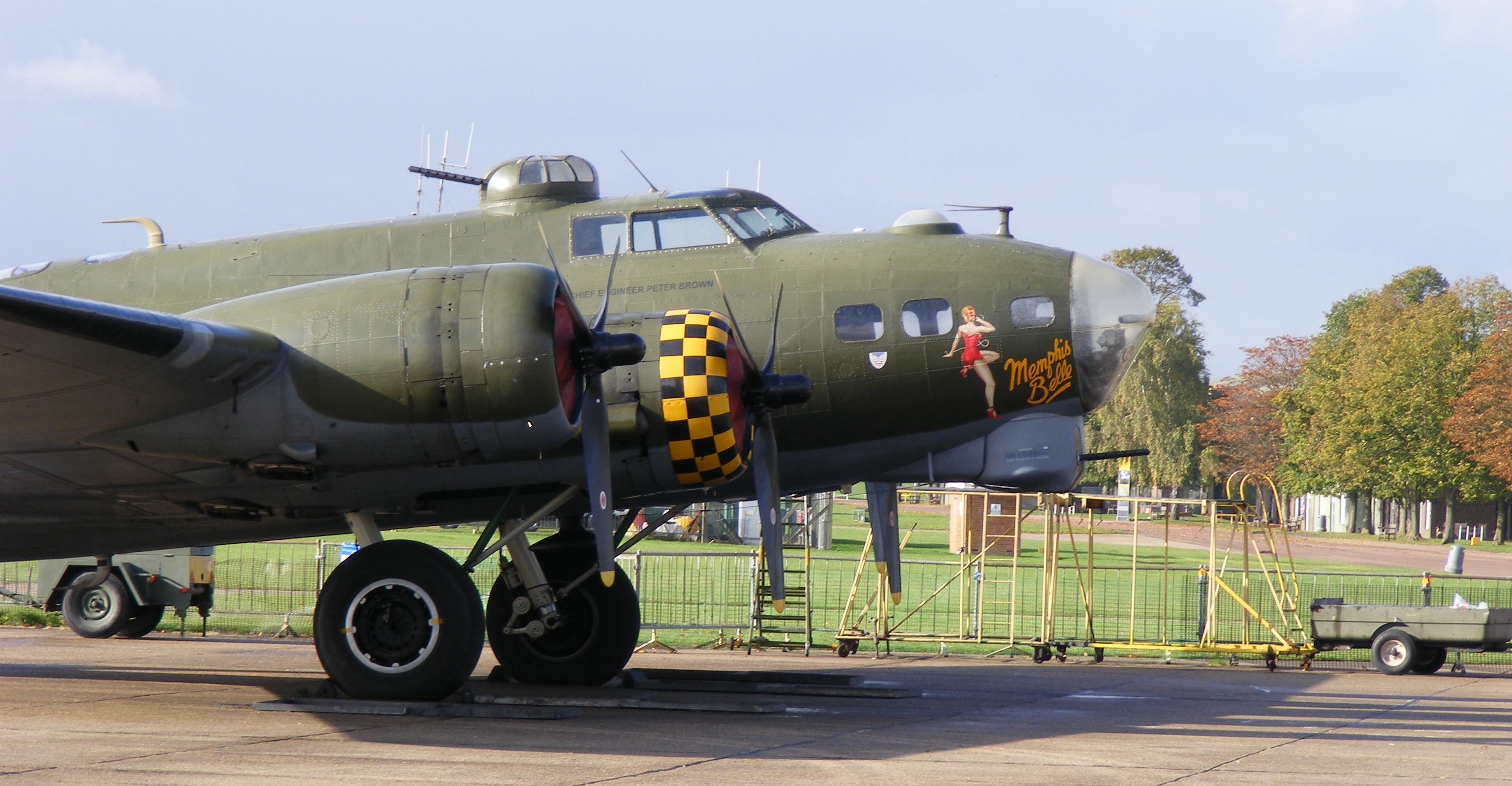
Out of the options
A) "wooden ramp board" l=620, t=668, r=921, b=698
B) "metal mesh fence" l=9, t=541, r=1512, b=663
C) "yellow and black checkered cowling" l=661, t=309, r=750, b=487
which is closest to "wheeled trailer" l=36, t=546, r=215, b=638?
"metal mesh fence" l=9, t=541, r=1512, b=663

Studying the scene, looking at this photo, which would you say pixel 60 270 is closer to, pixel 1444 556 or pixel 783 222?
pixel 783 222

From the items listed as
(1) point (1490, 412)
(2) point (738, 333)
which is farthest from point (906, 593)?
(1) point (1490, 412)

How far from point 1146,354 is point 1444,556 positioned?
2181 cm

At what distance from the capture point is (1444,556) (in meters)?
54.7

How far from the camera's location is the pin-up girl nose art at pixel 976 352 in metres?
12.1

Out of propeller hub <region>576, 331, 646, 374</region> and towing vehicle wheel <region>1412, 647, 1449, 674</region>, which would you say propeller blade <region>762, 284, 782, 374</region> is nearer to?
propeller hub <region>576, 331, 646, 374</region>

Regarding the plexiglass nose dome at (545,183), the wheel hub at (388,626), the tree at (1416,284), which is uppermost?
the tree at (1416,284)

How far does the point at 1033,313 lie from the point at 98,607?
1450 cm

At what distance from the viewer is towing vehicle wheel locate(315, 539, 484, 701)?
439 inches

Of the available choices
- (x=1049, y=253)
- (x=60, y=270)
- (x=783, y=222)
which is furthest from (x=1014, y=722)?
(x=60, y=270)

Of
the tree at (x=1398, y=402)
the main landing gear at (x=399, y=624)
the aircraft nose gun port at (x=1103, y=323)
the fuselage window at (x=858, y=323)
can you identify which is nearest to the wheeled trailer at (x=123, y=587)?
the main landing gear at (x=399, y=624)

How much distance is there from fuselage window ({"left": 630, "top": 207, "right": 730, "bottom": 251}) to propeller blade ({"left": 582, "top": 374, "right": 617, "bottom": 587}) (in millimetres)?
2450

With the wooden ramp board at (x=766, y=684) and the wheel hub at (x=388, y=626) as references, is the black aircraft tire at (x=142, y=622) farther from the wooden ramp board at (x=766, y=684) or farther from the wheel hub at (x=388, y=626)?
the wheel hub at (x=388, y=626)

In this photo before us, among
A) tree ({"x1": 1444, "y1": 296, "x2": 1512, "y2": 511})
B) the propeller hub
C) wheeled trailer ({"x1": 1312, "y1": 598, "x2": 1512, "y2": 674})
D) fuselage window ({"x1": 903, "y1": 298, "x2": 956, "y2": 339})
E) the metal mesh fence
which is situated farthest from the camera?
tree ({"x1": 1444, "y1": 296, "x2": 1512, "y2": 511})
